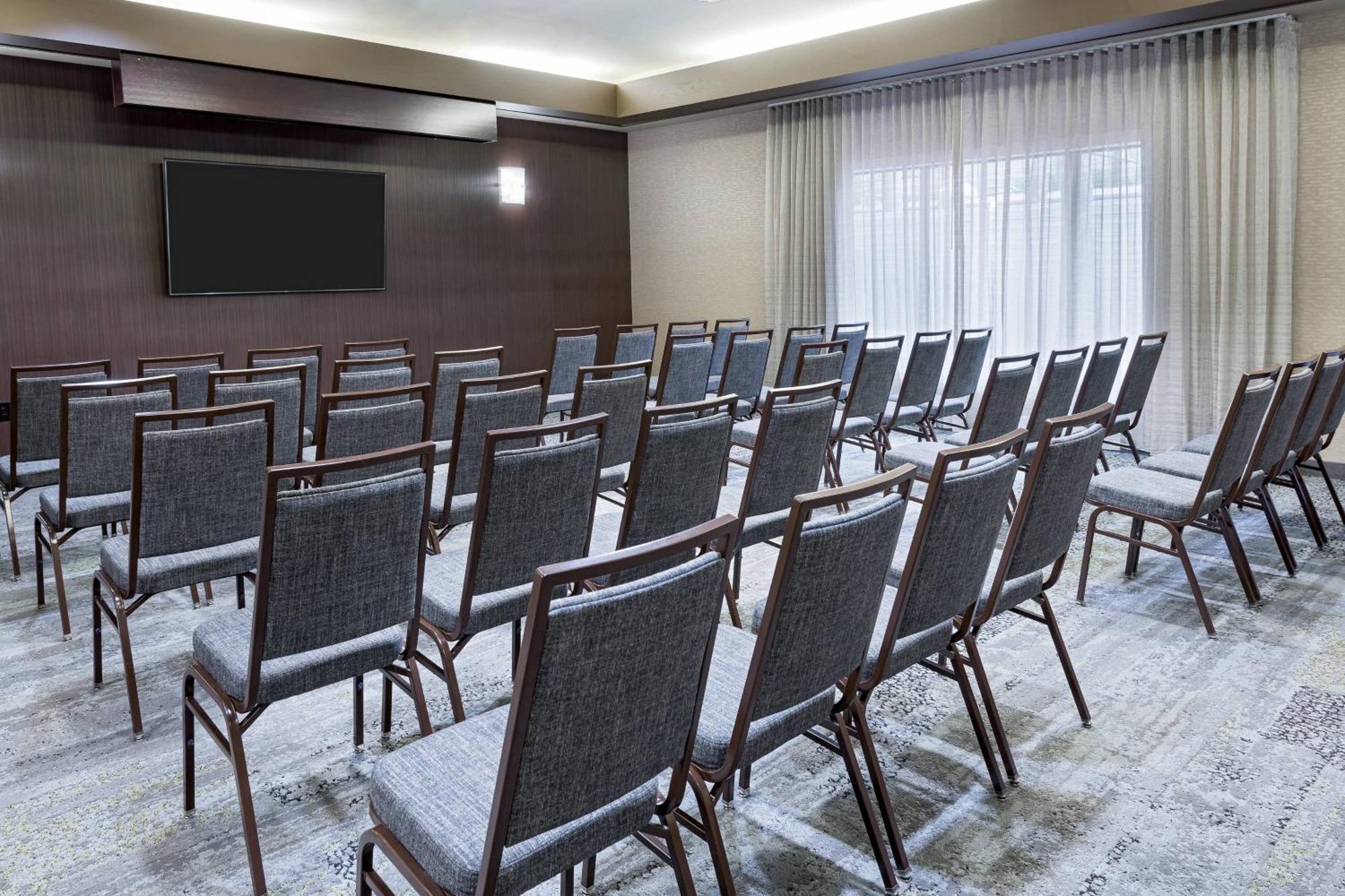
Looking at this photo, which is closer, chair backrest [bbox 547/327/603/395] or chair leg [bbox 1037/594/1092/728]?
chair leg [bbox 1037/594/1092/728]

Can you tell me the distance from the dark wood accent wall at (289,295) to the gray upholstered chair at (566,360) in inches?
113

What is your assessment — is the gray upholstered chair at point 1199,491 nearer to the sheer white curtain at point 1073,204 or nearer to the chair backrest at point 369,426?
the chair backrest at point 369,426

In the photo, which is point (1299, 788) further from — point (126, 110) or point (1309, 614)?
point (126, 110)

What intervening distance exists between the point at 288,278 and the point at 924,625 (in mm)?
7199

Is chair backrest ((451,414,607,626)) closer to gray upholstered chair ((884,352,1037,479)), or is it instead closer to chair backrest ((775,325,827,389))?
gray upholstered chair ((884,352,1037,479))

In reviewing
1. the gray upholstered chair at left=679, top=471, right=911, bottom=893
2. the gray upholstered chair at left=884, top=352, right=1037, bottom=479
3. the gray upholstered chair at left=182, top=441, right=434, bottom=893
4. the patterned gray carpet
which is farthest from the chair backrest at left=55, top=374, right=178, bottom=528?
the gray upholstered chair at left=884, top=352, right=1037, bottom=479

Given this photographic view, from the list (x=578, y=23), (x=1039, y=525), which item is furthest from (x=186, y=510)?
(x=578, y=23)

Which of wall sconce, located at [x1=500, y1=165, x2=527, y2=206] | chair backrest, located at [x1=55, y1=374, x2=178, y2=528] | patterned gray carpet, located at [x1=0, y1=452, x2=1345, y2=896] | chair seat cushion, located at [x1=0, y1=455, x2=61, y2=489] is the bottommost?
patterned gray carpet, located at [x1=0, y1=452, x2=1345, y2=896]

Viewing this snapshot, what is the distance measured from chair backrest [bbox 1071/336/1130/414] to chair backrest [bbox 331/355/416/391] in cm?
338

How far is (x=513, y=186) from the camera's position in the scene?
9.65m

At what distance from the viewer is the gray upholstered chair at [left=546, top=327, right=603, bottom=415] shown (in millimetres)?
6328

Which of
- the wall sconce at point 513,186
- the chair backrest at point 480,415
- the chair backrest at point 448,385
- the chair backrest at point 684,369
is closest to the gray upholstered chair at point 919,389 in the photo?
the chair backrest at point 684,369

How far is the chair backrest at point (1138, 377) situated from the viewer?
5.16 metres

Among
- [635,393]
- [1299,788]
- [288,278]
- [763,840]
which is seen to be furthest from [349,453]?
[288,278]
